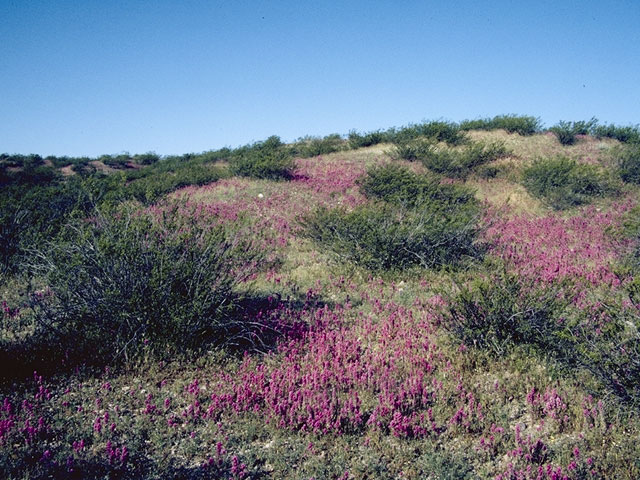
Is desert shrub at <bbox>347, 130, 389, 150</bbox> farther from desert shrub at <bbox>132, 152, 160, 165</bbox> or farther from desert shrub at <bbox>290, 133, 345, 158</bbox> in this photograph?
desert shrub at <bbox>132, 152, 160, 165</bbox>

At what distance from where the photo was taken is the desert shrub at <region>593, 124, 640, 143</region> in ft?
73.3

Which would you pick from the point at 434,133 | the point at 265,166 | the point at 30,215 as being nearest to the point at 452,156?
the point at 434,133

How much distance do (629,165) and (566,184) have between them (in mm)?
4482

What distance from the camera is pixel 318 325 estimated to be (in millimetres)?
6074

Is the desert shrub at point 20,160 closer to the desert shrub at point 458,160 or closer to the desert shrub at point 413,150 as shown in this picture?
the desert shrub at point 413,150

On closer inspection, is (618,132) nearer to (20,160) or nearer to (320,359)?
(320,359)

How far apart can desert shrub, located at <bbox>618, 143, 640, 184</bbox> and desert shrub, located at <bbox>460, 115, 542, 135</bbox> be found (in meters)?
6.07

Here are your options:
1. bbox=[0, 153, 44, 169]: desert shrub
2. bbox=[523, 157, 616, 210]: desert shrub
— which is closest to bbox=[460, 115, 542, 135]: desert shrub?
bbox=[523, 157, 616, 210]: desert shrub

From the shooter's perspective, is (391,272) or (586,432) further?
(391,272)

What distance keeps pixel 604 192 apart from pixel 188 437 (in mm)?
16407

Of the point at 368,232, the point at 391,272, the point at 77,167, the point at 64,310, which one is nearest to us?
the point at 64,310

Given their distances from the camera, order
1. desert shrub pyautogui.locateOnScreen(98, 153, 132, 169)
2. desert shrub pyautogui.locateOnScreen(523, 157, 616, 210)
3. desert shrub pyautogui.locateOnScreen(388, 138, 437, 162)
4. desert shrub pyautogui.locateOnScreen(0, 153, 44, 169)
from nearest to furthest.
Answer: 1. desert shrub pyautogui.locateOnScreen(523, 157, 616, 210)
2. desert shrub pyautogui.locateOnScreen(388, 138, 437, 162)
3. desert shrub pyautogui.locateOnScreen(0, 153, 44, 169)
4. desert shrub pyautogui.locateOnScreen(98, 153, 132, 169)

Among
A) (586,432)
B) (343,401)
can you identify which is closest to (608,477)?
(586,432)

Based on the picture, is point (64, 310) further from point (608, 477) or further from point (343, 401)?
point (608, 477)
